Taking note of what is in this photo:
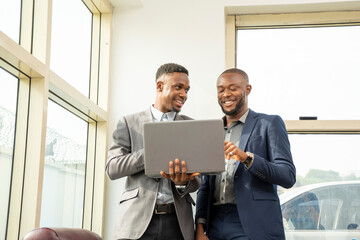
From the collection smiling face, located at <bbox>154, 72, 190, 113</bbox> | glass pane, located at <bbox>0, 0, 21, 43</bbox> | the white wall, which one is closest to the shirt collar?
smiling face, located at <bbox>154, 72, 190, 113</bbox>

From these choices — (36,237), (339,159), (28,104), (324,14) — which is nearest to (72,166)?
(28,104)

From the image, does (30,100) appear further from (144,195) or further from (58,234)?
(58,234)

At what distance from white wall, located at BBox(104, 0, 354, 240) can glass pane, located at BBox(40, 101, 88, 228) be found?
292 millimetres

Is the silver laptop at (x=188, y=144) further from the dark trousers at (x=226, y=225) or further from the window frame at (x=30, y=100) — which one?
the window frame at (x=30, y=100)

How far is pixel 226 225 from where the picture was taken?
2.40 meters

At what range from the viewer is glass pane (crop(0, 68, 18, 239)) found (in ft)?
7.66

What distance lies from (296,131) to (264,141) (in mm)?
1147

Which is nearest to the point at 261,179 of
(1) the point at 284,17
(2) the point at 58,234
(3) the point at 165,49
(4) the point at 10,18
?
(2) the point at 58,234

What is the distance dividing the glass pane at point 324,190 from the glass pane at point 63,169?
1.44 meters

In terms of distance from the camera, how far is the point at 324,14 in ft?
12.4

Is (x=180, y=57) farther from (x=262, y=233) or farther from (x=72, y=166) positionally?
(x=262, y=233)

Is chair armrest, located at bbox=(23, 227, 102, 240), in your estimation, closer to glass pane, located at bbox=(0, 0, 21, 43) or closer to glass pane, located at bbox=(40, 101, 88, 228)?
glass pane, located at bbox=(40, 101, 88, 228)

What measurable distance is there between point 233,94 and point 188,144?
0.59m

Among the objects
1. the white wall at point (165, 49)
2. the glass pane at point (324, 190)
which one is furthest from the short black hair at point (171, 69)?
the glass pane at point (324, 190)
